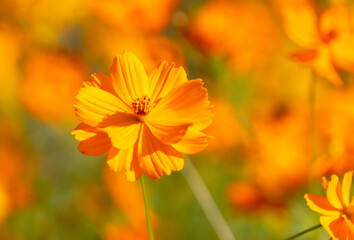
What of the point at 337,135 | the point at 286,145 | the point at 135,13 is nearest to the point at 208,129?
the point at 286,145

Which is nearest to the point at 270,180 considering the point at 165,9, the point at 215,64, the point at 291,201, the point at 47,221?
the point at 291,201

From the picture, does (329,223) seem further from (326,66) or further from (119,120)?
(326,66)

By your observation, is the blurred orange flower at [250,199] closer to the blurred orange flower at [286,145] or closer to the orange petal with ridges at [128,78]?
the blurred orange flower at [286,145]

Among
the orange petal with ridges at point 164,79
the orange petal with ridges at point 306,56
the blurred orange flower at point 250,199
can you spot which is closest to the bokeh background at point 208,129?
the blurred orange flower at point 250,199

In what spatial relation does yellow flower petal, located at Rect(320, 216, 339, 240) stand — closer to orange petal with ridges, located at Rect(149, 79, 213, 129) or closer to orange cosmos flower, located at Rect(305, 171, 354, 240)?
orange cosmos flower, located at Rect(305, 171, 354, 240)

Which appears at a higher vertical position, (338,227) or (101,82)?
(101,82)

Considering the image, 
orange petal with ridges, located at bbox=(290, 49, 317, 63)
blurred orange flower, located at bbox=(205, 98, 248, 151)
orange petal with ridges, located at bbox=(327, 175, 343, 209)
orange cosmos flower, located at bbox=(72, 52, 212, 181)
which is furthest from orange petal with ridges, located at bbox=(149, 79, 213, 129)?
blurred orange flower, located at bbox=(205, 98, 248, 151)
